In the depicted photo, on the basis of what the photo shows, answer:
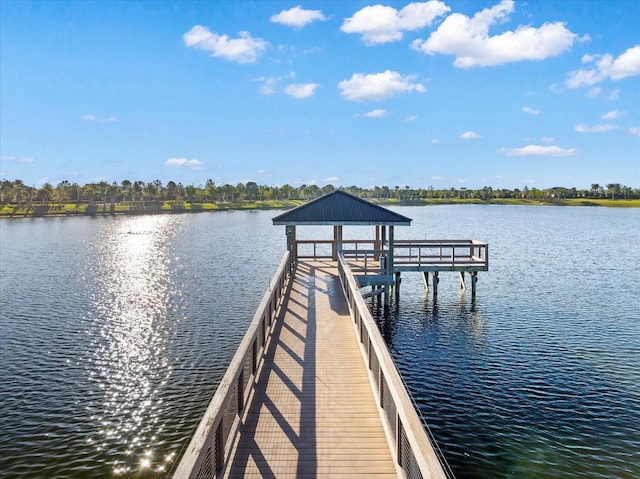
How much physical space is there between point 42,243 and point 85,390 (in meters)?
43.8

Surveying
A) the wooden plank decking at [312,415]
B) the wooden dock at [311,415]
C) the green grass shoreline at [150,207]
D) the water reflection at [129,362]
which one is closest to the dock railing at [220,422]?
the wooden dock at [311,415]

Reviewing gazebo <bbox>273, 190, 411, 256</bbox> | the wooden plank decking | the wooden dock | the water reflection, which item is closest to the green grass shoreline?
the water reflection

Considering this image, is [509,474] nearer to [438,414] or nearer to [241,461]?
[438,414]

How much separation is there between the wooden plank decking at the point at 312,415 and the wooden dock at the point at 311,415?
0.05ft

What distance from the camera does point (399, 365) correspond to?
48.1 feet

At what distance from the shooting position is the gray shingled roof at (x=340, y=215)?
1859 centimetres

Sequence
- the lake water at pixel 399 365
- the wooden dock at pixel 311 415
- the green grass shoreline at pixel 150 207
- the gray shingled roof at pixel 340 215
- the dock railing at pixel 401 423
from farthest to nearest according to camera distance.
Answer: the green grass shoreline at pixel 150 207
the gray shingled roof at pixel 340 215
the lake water at pixel 399 365
the wooden dock at pixel 311 415
the dock railing at pixel 401 423

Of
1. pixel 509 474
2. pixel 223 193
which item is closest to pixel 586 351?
pixel 509 474

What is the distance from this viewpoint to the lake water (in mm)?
10078

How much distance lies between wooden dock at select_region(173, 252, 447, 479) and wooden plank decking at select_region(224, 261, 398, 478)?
0.05ft

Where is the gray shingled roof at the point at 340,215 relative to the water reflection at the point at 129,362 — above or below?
above

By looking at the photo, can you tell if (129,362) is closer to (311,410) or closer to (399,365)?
(399,365)

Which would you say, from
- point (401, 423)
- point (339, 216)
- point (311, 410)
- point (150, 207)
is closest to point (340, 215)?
point (339, 216)

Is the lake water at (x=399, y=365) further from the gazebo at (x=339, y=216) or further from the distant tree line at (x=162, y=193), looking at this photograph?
the distant tree line at (x=162, y=193)
